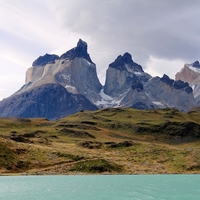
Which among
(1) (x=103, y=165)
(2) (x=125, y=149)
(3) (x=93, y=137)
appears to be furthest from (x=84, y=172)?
(3) (x=93, y=137)

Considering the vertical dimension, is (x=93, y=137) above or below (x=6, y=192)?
above

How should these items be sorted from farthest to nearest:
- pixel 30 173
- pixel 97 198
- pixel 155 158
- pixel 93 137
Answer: pixel 93 137 → pixel 155 158 → pixel 30 173 → pixel 97 198

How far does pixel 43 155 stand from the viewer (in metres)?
117

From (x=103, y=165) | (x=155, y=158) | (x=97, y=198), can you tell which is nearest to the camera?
(x=97, y=198)

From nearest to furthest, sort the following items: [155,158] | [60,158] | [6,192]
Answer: [6,192] → [60,158] → [155,158]

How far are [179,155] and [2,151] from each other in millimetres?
65333

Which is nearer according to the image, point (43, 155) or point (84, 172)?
point (84, 172)

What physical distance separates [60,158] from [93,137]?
270ft

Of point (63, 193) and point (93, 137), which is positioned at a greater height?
point (93, 137)

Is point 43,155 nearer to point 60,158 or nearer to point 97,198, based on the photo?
point 60,158

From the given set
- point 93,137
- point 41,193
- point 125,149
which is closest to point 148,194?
point 41,193

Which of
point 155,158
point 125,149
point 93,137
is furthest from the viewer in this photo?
point 93,137

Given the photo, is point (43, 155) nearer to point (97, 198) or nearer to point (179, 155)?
point (179, 155)

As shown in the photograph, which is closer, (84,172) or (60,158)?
(84,172)
